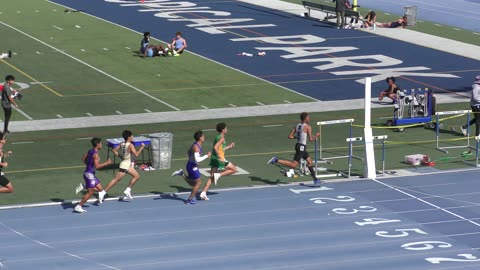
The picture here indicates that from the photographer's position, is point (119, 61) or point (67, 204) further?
point (119, 61)

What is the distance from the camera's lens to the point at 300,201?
95.8ft

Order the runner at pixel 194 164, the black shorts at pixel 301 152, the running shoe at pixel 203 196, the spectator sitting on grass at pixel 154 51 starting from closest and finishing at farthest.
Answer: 1. the runner at pixel 194 164
2. the running shoe at pixel 203 196
3. the black shorts at pixel 301 152
4. the spectator sitting on grass at pixel 154 51

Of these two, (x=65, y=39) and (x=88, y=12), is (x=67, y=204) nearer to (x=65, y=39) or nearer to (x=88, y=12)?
(x=65, y=39)

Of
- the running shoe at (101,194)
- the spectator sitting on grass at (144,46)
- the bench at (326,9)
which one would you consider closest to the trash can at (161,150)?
the running shoe at (101,194)

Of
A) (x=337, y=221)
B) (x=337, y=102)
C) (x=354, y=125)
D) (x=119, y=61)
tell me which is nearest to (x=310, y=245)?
(x=337, y=221)

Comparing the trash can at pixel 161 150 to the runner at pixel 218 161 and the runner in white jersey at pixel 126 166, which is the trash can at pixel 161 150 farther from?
the runner in white jersey at pixel 126 166

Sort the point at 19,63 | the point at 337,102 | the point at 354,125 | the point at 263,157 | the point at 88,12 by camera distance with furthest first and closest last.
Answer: the point at 88,12 → the point at 19,63 → the point at 337,102 → the point at 354,125 → the point at 263,157

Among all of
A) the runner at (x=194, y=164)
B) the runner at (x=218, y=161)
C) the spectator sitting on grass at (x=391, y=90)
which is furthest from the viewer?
the spectator sitting on grass at (x=391, y=90)

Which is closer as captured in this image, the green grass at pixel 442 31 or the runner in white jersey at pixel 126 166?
the runner in white jersey at pixel 126 166

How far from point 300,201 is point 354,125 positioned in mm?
7723

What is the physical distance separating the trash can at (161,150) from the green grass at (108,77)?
7.45 meters

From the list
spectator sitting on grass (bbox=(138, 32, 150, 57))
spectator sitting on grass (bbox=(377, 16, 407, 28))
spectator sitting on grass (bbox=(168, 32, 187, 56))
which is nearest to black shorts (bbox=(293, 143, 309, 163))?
spectator sitting on grass (bbox=(138, 32, 150, 57))

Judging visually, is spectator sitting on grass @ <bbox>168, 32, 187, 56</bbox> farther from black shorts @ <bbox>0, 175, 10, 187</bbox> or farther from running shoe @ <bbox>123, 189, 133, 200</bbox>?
black shorts @ <bbox>0, 175, 10, 187</bbox>

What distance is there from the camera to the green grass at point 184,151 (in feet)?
101
